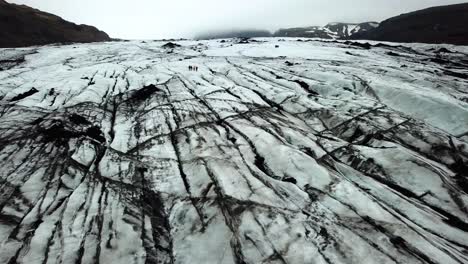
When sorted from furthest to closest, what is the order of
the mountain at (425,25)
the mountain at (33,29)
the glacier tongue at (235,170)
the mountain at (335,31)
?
the mountain at (335,31)
the mountain at (425,25)
the mountain at (33,29)
the glacier tongue at (235,170)

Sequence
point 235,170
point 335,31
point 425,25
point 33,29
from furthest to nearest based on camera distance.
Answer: point 335,31, point 425,25, point 33,29, point 235,170

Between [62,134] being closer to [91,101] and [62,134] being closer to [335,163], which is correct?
[91,101]

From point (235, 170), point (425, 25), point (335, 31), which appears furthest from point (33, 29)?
point (335, 31)

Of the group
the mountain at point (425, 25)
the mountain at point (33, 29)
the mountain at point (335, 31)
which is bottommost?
the mountain at point (335, 31)

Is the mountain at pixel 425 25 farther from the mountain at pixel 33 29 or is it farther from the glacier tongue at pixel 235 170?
the mountain at pixel 33 29

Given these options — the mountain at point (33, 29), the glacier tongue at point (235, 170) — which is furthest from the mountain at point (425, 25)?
the mountain at point (33, 29)

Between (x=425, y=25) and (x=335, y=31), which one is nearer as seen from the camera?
(x=425, y=25)

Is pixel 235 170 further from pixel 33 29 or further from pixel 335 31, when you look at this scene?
pixel 335 31
